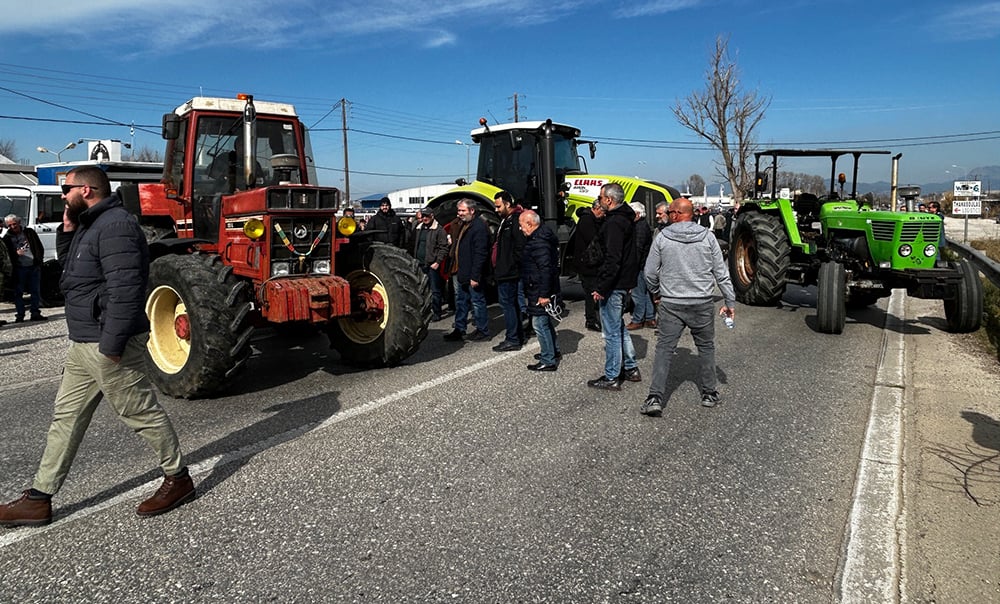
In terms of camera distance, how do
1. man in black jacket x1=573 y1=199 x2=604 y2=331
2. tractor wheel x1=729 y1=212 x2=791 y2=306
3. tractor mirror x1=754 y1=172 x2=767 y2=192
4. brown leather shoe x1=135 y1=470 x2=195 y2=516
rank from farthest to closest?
tractor mirror x1=754 y1=172 x2=767 y2=192
tractor wheel x1=729 y1=212 x2=791 y2=306
man in black jacket x1=573 y1=199 x2=604 y2=331
brown leather shoe x1=135 y1=470 x2=195 y2=516

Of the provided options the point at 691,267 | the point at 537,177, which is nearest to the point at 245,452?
the point at 691,267

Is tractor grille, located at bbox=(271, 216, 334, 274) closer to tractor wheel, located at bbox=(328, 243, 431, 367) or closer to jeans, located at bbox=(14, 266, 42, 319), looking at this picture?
tractor wheel, located at bbox=(328, 243, 431, 367)

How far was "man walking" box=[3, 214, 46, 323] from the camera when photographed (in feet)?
33.9

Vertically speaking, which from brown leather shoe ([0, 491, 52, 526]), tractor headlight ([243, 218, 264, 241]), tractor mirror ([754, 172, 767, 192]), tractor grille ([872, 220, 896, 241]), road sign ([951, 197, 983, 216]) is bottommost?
brown leather shoe ([0, 491, 52, 526])

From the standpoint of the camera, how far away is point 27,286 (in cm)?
1079

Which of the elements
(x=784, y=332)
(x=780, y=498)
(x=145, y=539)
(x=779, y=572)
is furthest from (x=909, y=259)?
(x=145, y=539)

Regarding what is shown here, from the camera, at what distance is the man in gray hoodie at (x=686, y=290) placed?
5.41 m

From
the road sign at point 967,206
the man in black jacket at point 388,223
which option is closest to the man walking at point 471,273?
the man in black jacket at point 388,223

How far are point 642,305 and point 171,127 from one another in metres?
5.97

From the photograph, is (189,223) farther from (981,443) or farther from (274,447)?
(981,443)

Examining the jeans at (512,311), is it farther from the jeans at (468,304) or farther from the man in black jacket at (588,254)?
the man in black jacket at (588,254)

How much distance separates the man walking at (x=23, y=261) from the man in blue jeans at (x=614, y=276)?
9065mm

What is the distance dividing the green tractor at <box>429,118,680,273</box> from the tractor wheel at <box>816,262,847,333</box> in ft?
12.5

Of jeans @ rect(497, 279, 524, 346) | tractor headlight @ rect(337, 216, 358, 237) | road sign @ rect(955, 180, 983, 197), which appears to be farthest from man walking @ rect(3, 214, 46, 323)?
road sign @ rect(955, 180, 983, 197)
